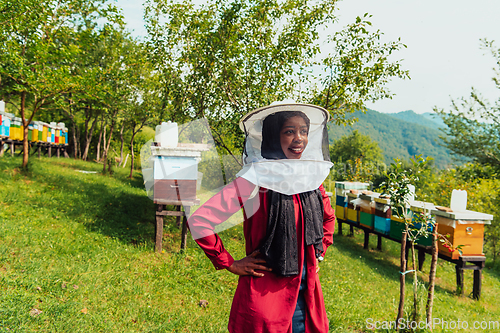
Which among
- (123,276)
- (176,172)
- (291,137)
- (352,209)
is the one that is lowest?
(123,276)

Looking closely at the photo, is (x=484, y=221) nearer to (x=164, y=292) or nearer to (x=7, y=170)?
(x=164, y=292)

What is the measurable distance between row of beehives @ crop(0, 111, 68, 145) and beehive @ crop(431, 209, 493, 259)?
38.0 feet

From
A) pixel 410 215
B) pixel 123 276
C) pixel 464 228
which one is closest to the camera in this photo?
pixel 123 276

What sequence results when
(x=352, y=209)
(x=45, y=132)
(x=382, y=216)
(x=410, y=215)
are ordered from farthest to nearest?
(x=45, y=132), (x=352, y=209), (x=382, y=216), (x=410, y=215)

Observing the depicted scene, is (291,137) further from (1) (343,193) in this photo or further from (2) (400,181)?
(1) (343,193)

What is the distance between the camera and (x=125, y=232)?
5.76m

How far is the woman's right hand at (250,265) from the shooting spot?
5.09 ft

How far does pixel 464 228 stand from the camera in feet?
16.3

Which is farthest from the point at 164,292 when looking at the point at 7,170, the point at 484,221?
the point at 7,170

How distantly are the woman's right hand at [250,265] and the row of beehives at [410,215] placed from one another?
2651 millimetres

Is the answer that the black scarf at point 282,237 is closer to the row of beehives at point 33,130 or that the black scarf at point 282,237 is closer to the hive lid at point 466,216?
the hive lid at point 466,216

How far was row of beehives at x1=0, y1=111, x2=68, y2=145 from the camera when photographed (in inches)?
364

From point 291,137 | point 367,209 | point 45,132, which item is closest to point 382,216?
point 367,209

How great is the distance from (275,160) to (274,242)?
432 millimetres
